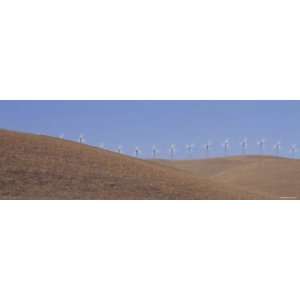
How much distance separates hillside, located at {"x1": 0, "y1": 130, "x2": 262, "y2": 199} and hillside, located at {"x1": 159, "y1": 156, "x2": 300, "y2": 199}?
0.98ft

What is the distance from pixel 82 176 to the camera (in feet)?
53.3

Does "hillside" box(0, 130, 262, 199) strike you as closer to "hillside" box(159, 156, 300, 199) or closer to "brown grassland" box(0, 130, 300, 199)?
"brown grassland" box(0, 130, 300, 199)

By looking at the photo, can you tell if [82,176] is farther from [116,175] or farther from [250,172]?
[250,172]

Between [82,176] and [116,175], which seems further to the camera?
[116,175]

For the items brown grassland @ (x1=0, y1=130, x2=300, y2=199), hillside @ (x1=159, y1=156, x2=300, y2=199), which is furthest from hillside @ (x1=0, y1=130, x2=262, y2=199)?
hillside @ (x1=159, y1=156, x2=300, y2=199)

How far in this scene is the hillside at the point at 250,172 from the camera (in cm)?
1703

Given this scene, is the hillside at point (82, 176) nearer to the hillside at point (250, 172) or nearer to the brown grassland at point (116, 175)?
the brown grassland at point (116, 175)

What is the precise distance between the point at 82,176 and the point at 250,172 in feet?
13.1

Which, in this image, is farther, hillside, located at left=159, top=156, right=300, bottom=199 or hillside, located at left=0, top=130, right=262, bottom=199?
hillside, located at left=159, top=156, right=300, bottom=199

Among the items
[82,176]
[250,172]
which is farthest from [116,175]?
[250,172]

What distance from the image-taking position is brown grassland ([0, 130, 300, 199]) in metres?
16.1

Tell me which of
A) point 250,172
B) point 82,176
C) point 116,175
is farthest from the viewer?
point 250,172
